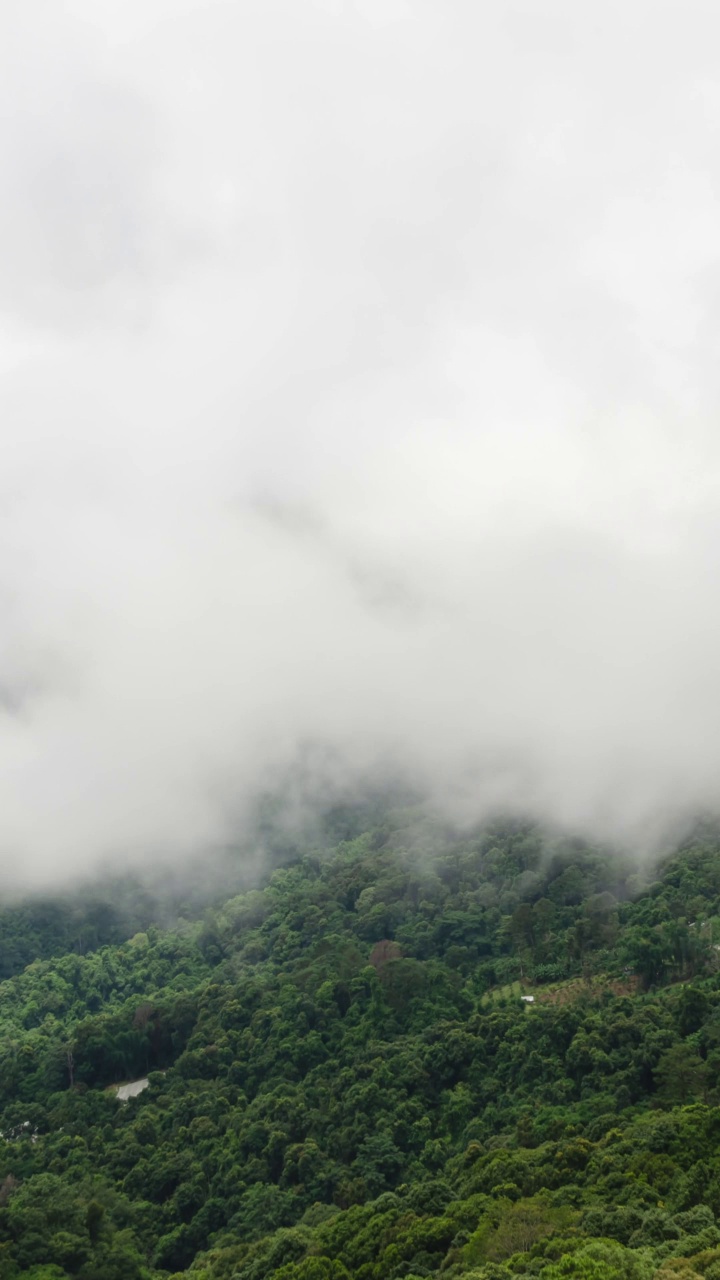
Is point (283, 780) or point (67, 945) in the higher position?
point (283, 780)

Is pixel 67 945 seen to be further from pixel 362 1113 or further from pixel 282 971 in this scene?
pixel 362 1113

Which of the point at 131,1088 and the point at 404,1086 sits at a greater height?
the point at 131,1088

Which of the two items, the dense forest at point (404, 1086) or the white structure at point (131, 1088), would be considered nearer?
the dense forest at point (404, 1086)

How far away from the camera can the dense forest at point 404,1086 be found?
4469 cm

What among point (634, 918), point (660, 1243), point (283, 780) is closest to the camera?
point (660, 1243)

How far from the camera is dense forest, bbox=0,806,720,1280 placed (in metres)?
44.7

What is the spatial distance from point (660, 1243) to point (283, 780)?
112751 millimetres

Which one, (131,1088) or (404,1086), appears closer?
(404,1086)

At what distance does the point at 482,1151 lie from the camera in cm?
5512

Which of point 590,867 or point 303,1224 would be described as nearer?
point 303,1224

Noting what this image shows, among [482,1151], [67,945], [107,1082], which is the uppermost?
[67,945]

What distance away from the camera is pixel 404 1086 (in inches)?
2611

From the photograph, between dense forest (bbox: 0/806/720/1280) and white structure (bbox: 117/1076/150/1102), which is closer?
dense forest (bbox: 0/806/720/1280)

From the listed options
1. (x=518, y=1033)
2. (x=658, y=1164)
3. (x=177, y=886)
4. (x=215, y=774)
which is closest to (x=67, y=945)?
(x=177, y=886)
